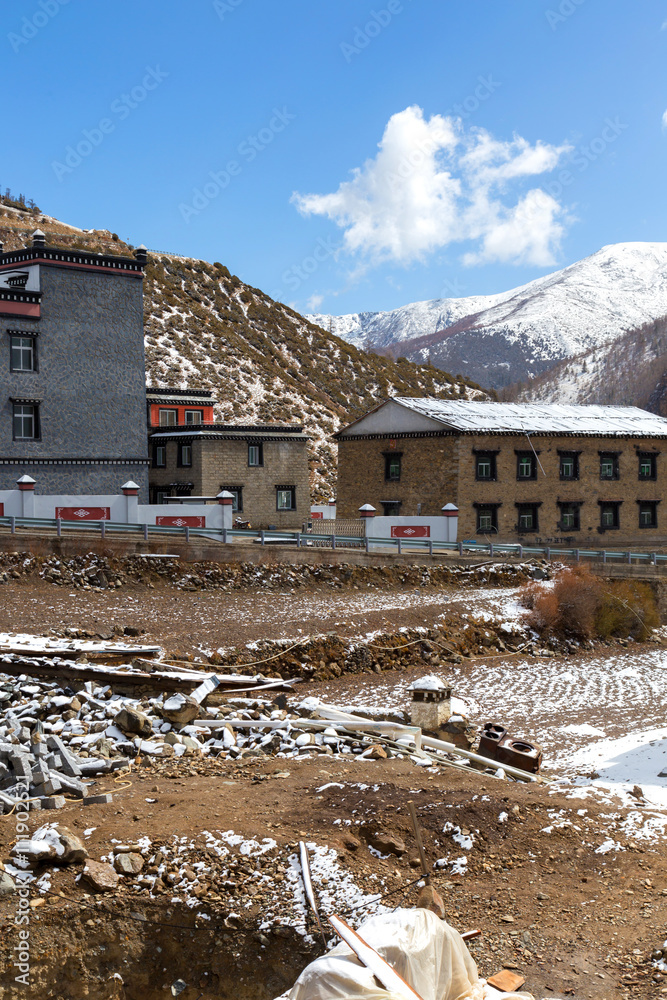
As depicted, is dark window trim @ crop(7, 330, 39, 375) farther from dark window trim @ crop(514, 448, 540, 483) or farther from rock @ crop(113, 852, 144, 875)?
rock @ crop(113, 852, 144, 875)

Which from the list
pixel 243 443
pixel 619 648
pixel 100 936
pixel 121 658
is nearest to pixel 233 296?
pixel 243 443

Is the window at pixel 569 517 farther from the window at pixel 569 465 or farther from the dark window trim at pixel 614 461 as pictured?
the dark window trim at pixel 614 461

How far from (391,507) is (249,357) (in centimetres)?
4597

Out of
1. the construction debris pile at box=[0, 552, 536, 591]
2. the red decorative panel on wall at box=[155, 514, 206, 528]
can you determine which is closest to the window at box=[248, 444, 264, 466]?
the red decorative panel on wall at box=[155, 514, 206, 528]

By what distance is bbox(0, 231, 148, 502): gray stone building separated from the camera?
36.0 m

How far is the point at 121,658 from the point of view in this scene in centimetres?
1897

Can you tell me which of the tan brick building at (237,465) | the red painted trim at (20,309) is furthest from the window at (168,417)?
the red painted trim at (20,309)

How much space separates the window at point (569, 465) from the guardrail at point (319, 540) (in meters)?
7.14

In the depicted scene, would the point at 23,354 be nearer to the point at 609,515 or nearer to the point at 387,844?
the point at 609,515

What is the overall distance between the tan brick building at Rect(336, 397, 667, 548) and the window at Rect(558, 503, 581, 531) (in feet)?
0.16

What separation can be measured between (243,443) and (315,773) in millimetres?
30482

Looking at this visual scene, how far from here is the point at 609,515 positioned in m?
44.9

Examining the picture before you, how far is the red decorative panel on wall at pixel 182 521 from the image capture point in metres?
33.7

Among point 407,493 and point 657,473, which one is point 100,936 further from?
point 657,473
